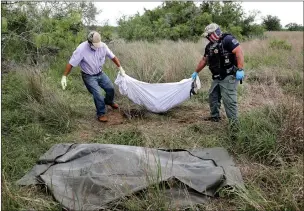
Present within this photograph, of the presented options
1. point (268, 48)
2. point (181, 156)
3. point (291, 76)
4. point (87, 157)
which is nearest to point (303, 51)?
point (268, 48)

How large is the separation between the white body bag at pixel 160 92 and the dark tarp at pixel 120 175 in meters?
1.44

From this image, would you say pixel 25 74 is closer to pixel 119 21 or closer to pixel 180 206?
pixel 180 206

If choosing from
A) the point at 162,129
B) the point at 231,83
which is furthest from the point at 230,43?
the point at 162,129

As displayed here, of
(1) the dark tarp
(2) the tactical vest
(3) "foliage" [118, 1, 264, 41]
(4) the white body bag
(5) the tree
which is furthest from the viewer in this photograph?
(5) the tree

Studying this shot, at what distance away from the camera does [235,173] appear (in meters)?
3.17

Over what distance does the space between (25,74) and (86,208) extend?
3.33 m

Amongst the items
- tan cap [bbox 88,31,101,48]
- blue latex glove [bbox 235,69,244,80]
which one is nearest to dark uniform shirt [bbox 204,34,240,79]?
blue latex glove [bbox 235,69,244,80]

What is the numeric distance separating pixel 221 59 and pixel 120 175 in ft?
7.02

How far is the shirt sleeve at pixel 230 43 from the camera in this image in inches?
163

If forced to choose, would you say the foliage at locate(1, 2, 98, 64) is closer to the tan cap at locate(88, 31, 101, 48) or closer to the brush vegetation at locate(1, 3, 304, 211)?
the brush vegetation at locate(1, 3, 304, 211)

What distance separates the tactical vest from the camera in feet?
13.9

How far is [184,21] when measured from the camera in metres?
16.0

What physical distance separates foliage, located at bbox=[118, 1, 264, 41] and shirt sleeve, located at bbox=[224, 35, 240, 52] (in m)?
10.2

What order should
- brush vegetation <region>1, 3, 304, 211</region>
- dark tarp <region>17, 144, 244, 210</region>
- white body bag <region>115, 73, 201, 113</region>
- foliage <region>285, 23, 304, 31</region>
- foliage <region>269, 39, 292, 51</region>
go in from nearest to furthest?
brush vegetation <region>1, 3, 304, 211</region>, dark tarp <region>17, 144, 244, 210</region>, white body bag <region>115, 73, 201, 113</region>, foliage <region>269, 39, 292, 51</region>, foliage <region>285, 23, 304, 31</region>
